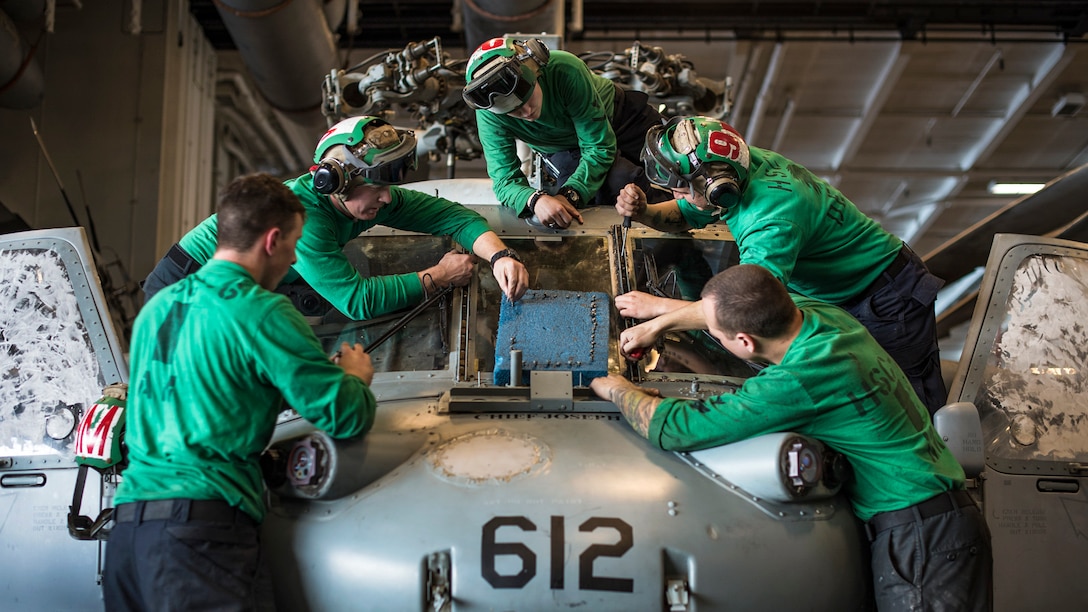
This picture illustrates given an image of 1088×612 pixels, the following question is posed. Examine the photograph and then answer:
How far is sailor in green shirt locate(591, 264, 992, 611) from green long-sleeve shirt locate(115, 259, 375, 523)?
1202 millimetres

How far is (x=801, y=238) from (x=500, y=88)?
66.0 inches

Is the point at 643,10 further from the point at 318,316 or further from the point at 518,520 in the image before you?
the point at 518,520

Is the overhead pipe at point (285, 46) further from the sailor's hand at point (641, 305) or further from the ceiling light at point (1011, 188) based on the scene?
the ceiling light at point (1011, 188)

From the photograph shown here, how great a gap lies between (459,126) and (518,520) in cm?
547

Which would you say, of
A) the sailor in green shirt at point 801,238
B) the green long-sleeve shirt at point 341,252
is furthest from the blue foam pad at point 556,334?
the green long-sleeve shirt at point 341,252

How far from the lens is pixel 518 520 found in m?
3.09

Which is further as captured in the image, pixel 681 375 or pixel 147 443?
pixel 681 375

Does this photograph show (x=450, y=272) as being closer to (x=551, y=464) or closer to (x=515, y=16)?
(x=551, y=464)

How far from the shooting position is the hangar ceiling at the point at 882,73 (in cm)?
1196

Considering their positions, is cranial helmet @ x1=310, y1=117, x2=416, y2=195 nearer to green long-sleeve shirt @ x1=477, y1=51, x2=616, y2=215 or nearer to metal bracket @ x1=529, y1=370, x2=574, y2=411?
green long-sleeve shirt @ x1=477, y1=51, x2=616, y2=215

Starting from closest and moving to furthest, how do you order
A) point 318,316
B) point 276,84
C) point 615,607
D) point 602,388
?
point 615,607 → point 602,388 → point 318,316 → point 276,84

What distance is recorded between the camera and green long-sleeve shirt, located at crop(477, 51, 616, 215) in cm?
530

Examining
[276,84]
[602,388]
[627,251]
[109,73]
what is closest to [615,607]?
[602,388]

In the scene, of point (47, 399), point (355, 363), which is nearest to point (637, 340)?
point (355, 363)
